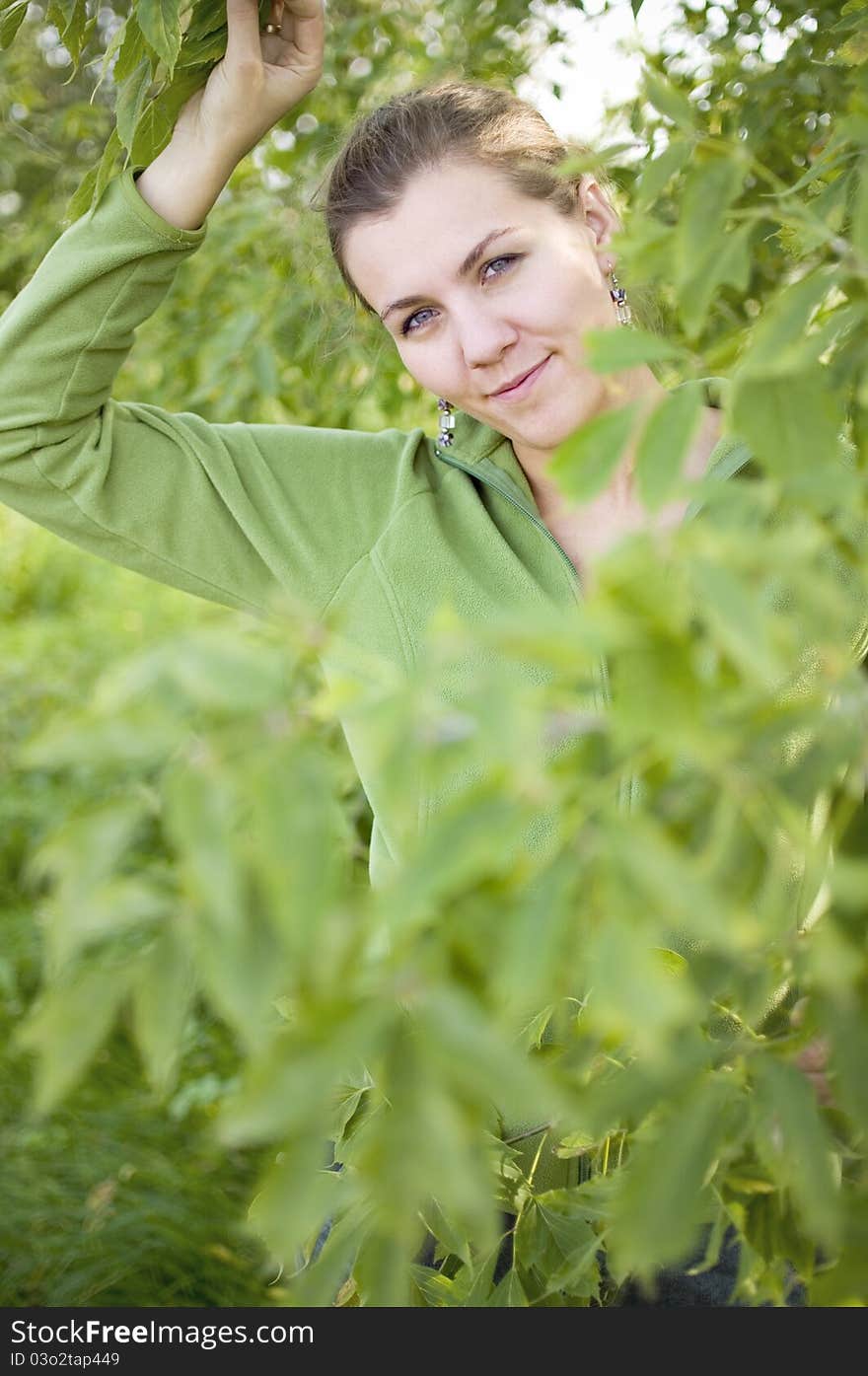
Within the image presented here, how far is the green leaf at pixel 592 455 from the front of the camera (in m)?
0.47

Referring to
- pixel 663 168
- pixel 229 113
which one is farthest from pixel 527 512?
pixel 663 168

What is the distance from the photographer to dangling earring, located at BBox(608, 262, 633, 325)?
51.4 inches

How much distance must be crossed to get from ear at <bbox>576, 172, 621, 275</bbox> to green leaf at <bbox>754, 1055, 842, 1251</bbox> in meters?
0.95

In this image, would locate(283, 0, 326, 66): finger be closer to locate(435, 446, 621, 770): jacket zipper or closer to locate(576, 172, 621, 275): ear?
locate(576, 172, 621, 275): ear

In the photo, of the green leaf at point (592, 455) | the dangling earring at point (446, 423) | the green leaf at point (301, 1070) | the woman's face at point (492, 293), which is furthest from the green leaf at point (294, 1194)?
the dangling earring at point (446, 423)

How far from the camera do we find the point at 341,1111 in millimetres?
854

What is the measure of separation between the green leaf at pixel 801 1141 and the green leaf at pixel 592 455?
0.24 meters

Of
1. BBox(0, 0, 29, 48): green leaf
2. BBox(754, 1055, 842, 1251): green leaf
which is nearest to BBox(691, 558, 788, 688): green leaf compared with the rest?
BBox(754, 1055, 842, 1251): green leaf

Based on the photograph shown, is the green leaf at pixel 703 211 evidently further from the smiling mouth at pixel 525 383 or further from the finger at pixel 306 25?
the finger at pixel 306 25

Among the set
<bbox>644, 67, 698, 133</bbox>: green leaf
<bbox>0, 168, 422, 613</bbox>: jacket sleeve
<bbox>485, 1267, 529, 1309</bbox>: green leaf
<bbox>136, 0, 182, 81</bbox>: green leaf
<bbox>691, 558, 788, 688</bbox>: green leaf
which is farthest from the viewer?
<bbox>0, 168, 422, 613</bbox>: jacket sleeve

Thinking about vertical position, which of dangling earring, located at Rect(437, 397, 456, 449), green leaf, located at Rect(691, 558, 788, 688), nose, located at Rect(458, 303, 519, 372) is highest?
green leaf, located at Rect(691, 558, 788, 688)

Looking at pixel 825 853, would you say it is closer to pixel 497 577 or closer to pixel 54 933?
pixel 54 933

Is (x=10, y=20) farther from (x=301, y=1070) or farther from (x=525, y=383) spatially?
(x=301, y=1070)

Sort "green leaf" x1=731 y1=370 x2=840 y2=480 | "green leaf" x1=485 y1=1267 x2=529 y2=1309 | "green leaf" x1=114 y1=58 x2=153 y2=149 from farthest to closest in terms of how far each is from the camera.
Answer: "green leaf" x1=114 y1=58 x2=153 y2=149 < "green leaf" x1=485 y1=1267 x2=529 y2=1309 < "green leaf" x1=731 y1=370 x2=840 y2=480
